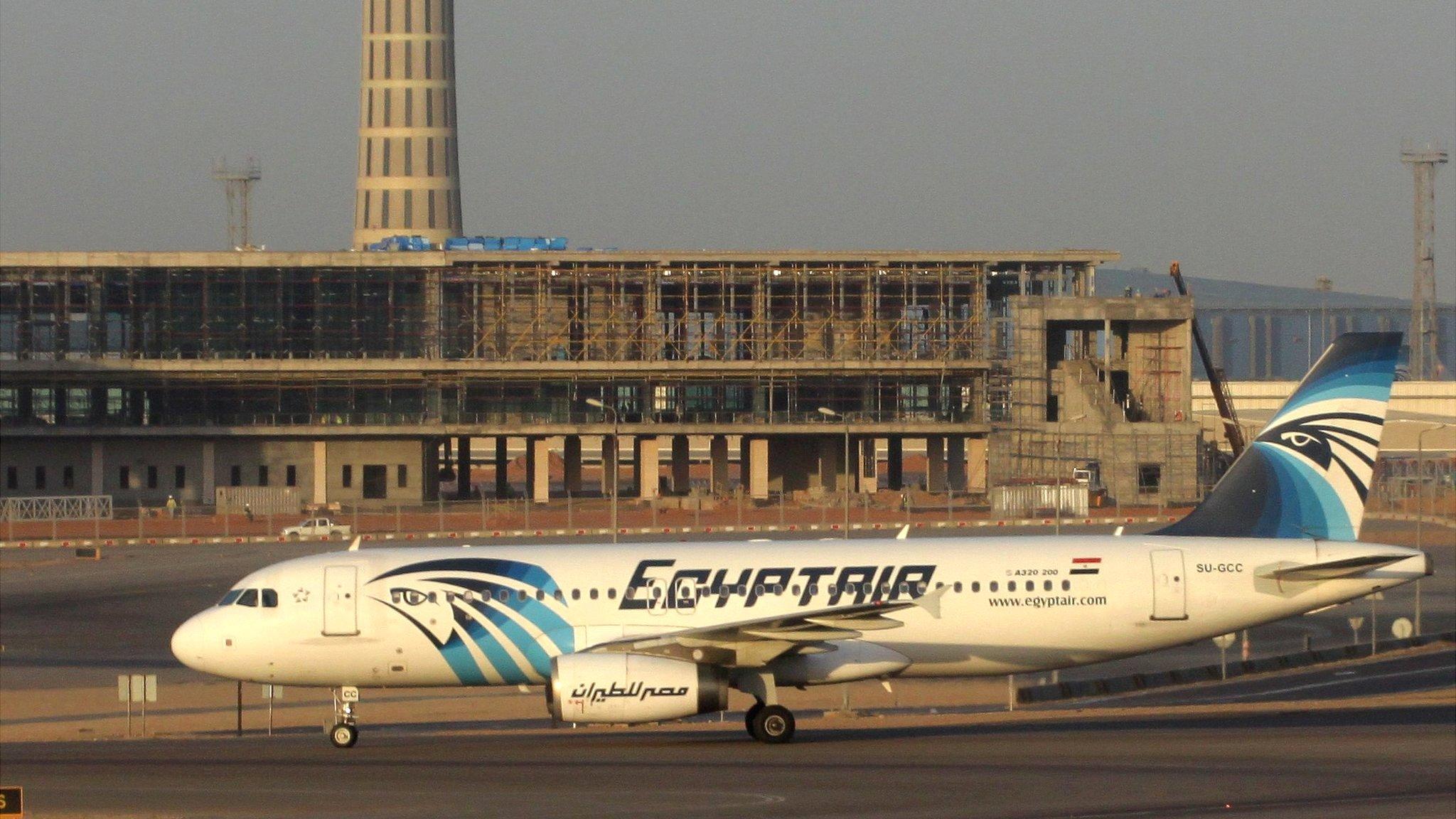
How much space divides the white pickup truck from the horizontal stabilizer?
58.7 meters

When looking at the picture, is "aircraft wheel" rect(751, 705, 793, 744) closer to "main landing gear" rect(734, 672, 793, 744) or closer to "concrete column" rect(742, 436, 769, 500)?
"main landing gear" rect(734, 672, 793, 744)

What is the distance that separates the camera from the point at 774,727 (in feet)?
103

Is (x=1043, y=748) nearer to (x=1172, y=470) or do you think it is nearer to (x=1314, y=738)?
(x=1314, y=738)

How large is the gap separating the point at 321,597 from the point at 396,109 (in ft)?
397

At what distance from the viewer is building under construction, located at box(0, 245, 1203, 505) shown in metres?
114

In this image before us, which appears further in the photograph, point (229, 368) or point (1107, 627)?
point (229, 368)

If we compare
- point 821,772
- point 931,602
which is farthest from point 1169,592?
point 821,772

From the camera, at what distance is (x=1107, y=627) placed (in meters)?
31.9

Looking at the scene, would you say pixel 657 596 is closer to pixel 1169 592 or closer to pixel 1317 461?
pixel 1169 592

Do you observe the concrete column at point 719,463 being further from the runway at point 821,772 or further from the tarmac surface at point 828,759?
the runway at point 821,772

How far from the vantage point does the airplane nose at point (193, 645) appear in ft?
106

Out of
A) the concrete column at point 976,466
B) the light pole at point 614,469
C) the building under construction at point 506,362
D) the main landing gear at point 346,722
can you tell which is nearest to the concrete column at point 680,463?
the building under construction at point 506,362

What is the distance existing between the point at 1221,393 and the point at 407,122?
68.8 meters

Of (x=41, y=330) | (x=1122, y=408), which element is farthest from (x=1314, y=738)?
(x=41, y=330)
